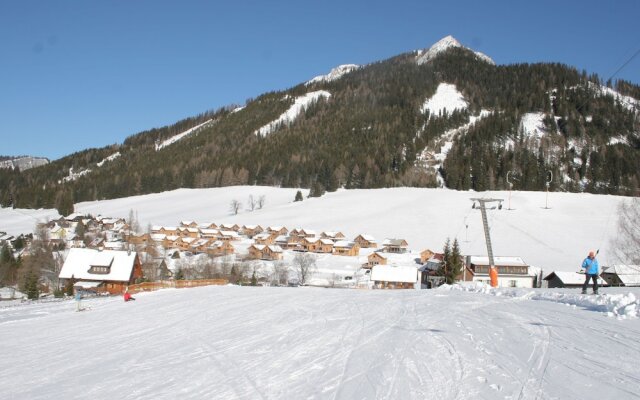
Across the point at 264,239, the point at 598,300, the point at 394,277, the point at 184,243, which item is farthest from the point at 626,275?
the point at 184,243

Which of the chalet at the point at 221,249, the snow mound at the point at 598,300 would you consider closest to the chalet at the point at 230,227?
the chalet at the point at 221,249

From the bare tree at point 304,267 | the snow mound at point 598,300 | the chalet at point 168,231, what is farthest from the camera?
the chalet at point 168,231

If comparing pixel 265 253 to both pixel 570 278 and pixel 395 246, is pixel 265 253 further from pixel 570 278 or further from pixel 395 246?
pixel 570 278

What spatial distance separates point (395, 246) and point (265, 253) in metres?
22.4

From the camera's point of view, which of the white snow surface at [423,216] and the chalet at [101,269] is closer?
the chalet at [101,269]

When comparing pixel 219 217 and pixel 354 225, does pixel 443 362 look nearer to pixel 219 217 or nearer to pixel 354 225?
pixel 354 225

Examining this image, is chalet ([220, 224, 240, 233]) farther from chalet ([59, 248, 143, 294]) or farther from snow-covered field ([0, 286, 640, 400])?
snow-covered field ([0, 286, 640, 400])

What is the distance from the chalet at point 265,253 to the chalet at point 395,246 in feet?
60.1

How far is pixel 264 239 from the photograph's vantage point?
89.9 metres

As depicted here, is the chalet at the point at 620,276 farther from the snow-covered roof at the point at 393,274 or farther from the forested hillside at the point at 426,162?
the forested hillside at the point at 426,162

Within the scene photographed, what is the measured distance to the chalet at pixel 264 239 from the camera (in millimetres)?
88394

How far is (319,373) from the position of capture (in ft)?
25.9

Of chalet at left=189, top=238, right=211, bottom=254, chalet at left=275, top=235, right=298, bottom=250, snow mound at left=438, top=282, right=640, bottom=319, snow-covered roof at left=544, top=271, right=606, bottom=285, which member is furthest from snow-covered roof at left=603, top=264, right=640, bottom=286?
chalet at left=189, top=238, right=211, bottom=254

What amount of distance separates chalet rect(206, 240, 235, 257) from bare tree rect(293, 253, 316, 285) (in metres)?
16.3
